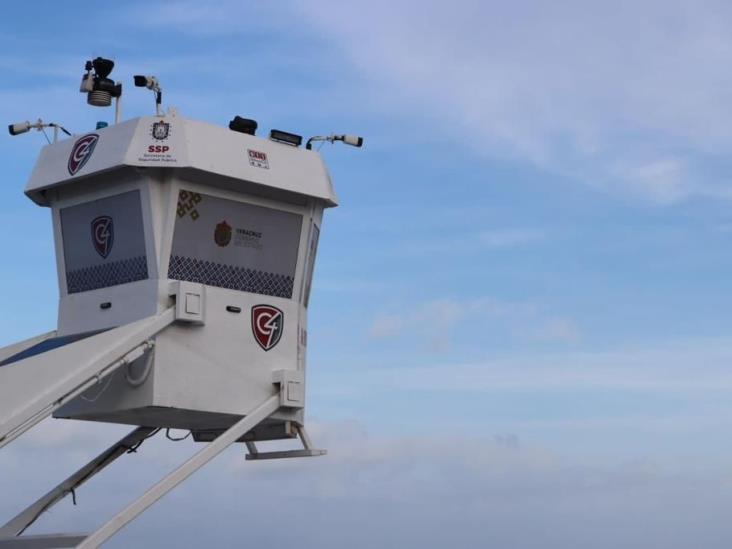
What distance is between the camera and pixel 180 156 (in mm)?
28141

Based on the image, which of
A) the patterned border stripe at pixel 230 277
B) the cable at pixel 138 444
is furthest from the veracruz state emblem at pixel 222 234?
the cable at pixel 138 444

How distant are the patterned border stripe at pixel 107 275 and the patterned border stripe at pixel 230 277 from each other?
2.25ft

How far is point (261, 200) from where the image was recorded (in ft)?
97.2

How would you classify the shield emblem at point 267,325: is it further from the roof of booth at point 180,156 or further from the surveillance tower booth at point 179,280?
the roof of booth at point 180,156

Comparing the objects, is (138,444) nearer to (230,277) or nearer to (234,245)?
(230,277)

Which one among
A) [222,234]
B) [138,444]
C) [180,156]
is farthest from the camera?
[138,444]

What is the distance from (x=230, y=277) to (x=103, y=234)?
2.61 m

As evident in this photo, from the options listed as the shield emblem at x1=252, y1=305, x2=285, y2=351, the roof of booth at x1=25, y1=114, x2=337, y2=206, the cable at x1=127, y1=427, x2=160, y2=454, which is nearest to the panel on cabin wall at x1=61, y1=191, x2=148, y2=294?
the roof of booth at x1=25, y1=114, x2=337, y2=206

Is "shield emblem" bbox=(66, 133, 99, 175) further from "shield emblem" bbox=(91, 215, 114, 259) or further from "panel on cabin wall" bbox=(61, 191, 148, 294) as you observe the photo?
"shield emblem" bbox=(91, 215, 114, 259)

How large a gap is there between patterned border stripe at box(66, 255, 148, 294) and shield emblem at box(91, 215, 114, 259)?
29cm

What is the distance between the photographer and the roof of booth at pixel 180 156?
2823 cm

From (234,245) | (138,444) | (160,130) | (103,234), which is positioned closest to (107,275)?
(103,234)

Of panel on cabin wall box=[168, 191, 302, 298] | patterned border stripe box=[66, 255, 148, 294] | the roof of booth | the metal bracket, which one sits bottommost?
the metal bracket

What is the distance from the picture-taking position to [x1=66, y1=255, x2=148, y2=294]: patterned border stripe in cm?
2873
